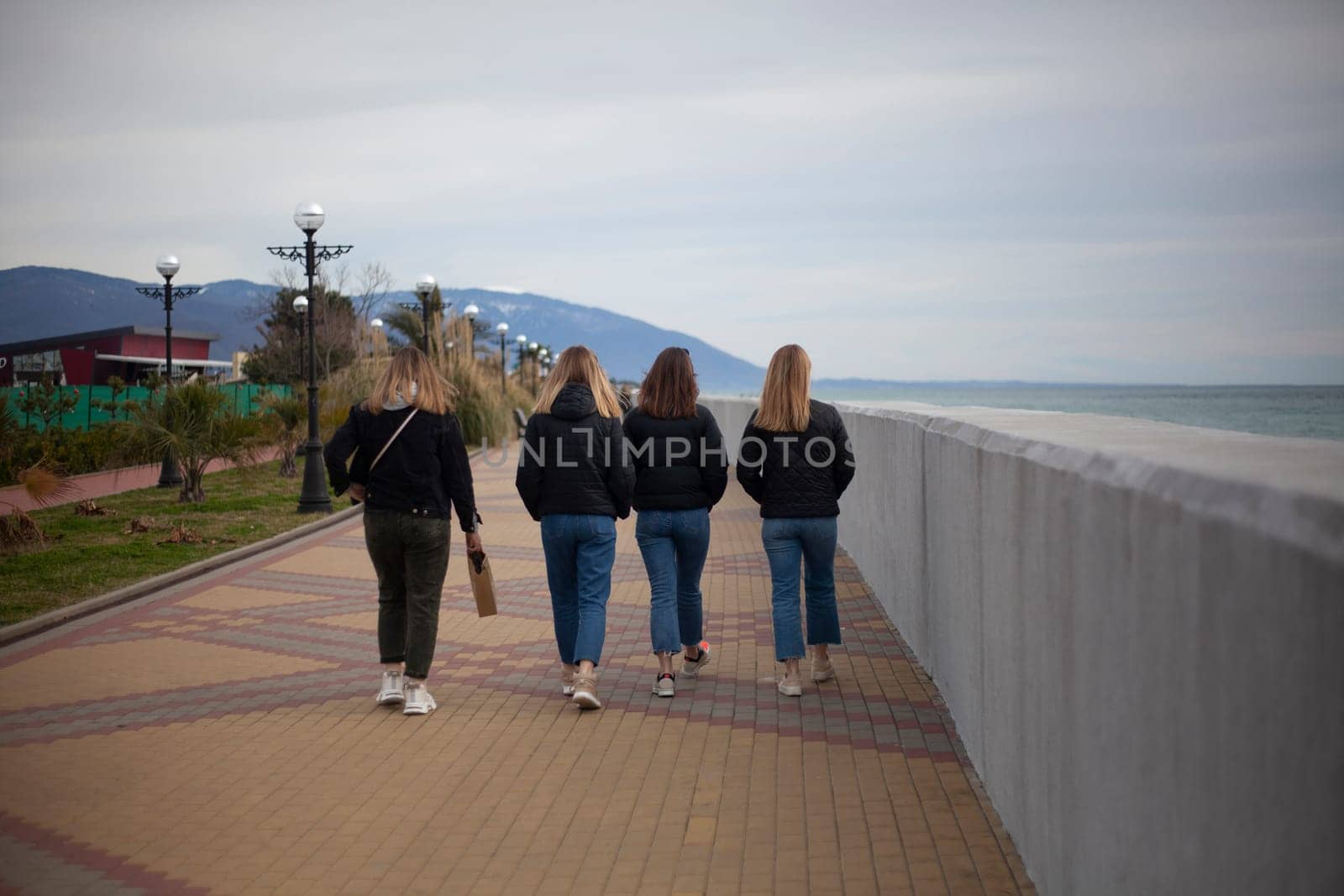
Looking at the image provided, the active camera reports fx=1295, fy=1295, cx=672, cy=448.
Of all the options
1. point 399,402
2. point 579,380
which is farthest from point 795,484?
point 399,402

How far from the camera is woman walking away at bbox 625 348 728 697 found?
7.43 m

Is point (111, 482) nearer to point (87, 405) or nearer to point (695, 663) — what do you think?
point (87, 405)

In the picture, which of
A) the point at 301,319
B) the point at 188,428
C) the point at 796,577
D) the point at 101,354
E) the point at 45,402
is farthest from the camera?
the point at 101,354

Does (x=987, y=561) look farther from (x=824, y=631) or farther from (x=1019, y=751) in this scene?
(x=824, y=631)

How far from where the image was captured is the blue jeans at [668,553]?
24.5 ft

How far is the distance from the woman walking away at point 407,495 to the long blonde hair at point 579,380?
55 cm

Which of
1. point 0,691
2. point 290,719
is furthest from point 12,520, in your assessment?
point 290,719

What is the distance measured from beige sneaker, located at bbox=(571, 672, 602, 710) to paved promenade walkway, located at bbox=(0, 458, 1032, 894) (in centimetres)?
12

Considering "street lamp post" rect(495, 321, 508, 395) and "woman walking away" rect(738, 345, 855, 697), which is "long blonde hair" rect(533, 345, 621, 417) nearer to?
"woman walking away" rect(738, 345, 855, 697)

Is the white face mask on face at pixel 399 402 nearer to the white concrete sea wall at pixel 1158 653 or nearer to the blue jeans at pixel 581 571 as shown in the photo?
the blue jeans at pixel 581 571

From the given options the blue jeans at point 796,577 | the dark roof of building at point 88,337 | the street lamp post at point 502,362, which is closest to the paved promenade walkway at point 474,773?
the blue jeans at point 796,577

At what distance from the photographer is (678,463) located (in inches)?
293

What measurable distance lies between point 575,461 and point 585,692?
4.16 feet

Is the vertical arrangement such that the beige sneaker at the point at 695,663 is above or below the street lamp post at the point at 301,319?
below
